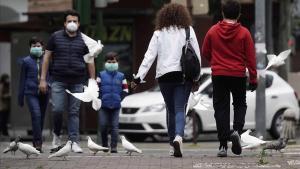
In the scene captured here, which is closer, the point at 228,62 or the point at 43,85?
the point at 228,62

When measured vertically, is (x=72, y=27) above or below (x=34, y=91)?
above

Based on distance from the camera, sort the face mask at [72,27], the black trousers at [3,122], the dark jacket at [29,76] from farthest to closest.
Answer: the black trousers at [3,122] < the dark jacket at [29,76] < the face mask at [72,27]

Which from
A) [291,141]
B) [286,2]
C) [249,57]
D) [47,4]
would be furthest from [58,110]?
[286,2]

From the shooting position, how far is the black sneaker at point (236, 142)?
1041 cm

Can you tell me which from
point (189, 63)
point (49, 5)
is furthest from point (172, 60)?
point (49, 5)

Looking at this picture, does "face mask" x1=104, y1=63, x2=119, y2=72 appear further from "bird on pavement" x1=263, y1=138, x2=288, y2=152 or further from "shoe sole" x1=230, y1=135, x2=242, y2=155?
"shoe sole" x1=230, y1=135, x2=242, y2=155

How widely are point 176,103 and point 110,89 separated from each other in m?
3.17

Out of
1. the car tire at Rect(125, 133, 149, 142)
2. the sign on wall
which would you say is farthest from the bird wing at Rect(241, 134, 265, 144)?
the sign on wall

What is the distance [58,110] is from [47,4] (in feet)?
31.2

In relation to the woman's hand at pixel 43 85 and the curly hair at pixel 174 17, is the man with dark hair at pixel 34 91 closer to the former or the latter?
the woman's hand at pixel 43 85

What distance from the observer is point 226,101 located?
11.0 metres

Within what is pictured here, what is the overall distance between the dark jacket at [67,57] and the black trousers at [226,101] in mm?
2106

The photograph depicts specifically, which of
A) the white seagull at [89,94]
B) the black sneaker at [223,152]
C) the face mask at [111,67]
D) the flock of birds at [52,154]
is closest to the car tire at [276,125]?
the face mask at [111,67]

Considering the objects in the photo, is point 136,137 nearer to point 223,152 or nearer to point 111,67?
point 111,67
